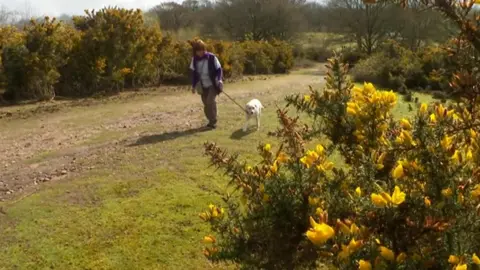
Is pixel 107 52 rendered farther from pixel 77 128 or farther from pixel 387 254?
pixel 387 254

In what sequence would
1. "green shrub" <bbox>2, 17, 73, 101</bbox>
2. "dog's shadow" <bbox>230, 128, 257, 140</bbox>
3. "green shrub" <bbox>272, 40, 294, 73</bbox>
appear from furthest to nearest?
"green shrub" <bbox>272, 40, 294, 73</bbox>
"green shrub" <bbox>2, 17, 73, 101</bbox>
"dog's shadow" <bbox>230, 128, 257, 140</bbox>

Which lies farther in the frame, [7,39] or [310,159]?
[7,39]

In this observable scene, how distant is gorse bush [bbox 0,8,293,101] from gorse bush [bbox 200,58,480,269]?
469 inches

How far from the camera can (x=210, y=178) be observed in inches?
261

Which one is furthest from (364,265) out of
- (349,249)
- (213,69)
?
(213,69)

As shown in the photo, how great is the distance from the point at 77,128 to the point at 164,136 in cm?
209

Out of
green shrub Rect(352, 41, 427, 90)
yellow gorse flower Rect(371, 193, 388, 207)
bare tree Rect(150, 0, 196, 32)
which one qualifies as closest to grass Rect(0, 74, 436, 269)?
yellow gorse flower Rect(371, 193, 388, 207)

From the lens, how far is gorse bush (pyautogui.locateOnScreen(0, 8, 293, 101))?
13.0m

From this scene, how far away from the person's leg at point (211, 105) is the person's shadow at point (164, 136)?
212 millimetres

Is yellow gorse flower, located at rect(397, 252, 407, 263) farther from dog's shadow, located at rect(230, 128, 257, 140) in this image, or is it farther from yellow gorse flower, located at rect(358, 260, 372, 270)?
dog's shadow, located at rect(230, 128, 257, 140)

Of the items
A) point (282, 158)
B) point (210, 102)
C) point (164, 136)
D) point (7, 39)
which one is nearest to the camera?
point (282, 158)

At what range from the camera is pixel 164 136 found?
9.25 m

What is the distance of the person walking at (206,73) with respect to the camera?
9.50 metres

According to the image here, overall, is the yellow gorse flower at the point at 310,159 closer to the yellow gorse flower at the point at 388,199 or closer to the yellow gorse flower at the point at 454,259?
the yellow gorse flower at the point at 388,199
